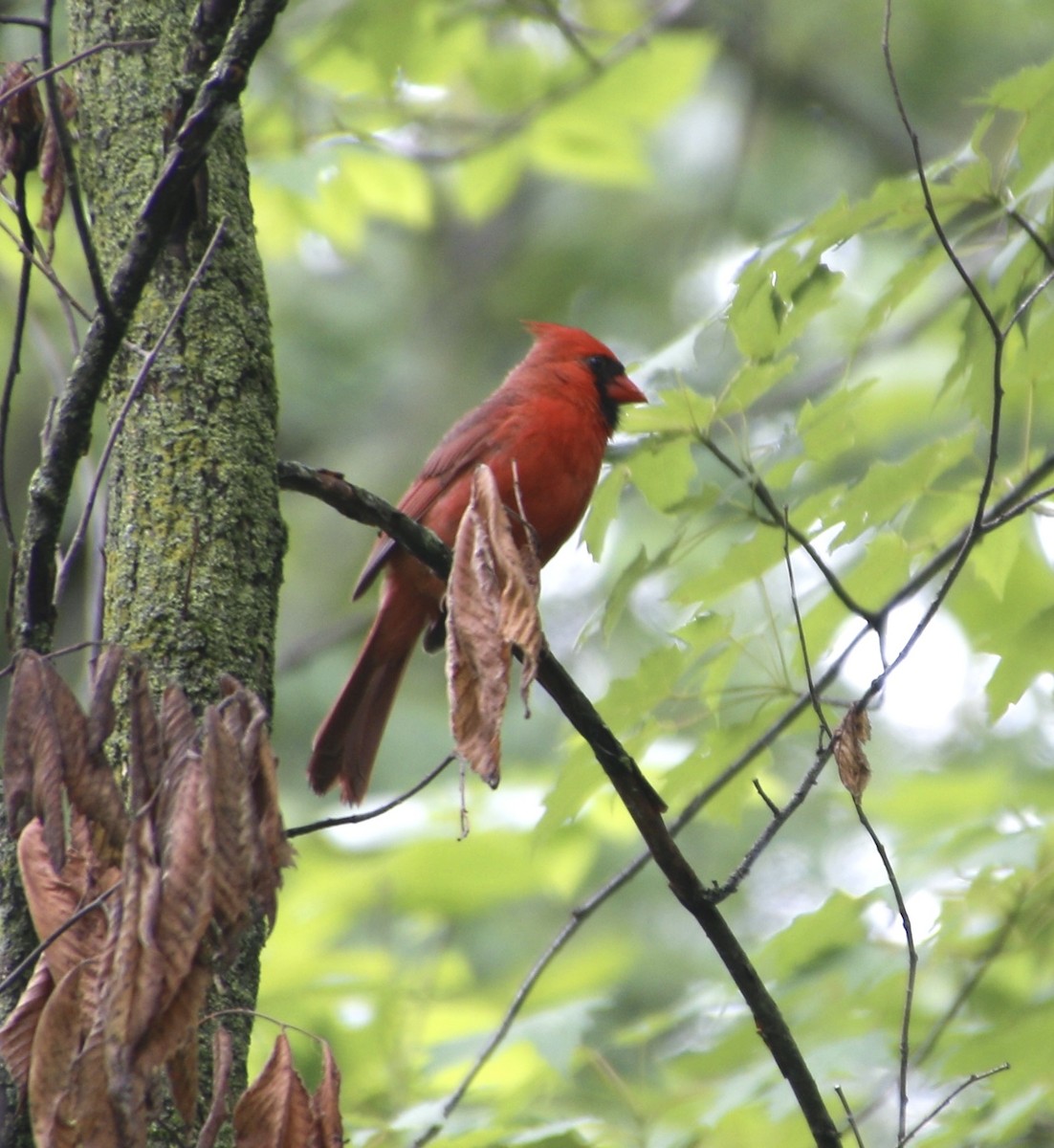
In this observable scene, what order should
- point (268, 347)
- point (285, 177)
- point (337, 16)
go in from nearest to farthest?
point (268, 347) → point (285, 177) → point (337, 16)

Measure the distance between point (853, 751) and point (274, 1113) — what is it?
746mm

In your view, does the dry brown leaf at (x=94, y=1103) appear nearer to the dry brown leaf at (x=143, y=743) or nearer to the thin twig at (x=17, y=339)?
the dry brown leaf at (x=143, y=743)

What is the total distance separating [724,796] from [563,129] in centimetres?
275

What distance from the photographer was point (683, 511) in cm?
238

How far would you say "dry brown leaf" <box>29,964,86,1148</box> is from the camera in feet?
4.01

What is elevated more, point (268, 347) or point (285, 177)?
point (285, 177)

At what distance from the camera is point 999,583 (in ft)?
7.88

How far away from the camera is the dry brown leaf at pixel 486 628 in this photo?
1.35 meters

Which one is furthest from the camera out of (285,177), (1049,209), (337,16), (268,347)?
(337,16)

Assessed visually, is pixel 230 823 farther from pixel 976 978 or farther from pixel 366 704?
pixel 366 704

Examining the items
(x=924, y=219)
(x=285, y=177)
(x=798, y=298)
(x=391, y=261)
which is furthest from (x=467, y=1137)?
(x=391, y=261)

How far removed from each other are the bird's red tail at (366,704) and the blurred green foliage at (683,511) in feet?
0.78

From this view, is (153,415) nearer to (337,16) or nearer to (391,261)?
(337,16)

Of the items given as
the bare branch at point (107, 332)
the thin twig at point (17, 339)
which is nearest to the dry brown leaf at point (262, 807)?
the bare branch at point (107, 332)
